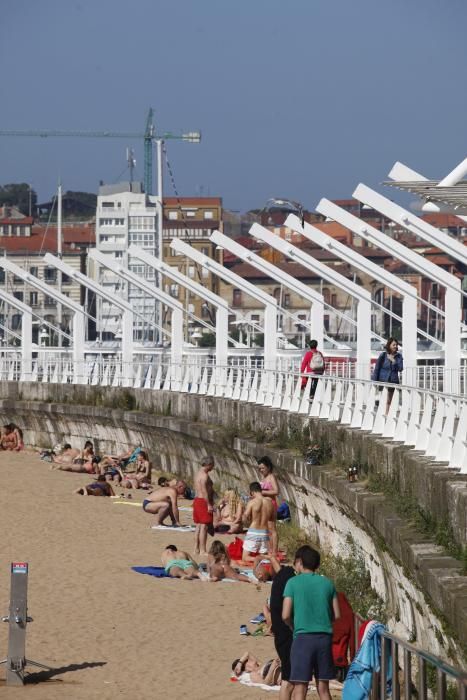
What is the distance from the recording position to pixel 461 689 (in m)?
7.68

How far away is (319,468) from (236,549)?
2.34 metres

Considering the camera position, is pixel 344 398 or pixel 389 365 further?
pixel 344 398

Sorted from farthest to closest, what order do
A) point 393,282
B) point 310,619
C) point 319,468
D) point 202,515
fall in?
point 393,282 < point 202,515 < point 319,468 < point 310,619

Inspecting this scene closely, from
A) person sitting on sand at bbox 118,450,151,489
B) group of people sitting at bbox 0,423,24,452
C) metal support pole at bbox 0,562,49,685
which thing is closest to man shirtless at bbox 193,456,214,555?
metal support pole at bbox 0,562,49,685

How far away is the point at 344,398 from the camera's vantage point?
2059 centimetres

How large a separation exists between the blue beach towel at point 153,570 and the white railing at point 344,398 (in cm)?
277

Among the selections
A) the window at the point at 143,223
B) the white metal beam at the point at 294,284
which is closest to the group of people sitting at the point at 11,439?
the white metal beam at the point at 294,284

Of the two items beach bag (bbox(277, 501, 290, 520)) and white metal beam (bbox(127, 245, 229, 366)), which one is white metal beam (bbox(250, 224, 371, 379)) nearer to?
white metal beam (bbox(127, 245, 229, 366))

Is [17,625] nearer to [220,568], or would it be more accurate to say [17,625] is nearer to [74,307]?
[220,568]

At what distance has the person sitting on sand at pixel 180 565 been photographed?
18984mm

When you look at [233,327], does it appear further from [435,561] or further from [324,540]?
[435,561]

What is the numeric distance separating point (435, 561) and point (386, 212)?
577 inches

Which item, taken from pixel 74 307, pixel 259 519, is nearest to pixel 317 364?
pixel 259 519

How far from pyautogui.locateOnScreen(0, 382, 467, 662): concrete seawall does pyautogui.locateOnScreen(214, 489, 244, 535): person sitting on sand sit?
20.0 inches
